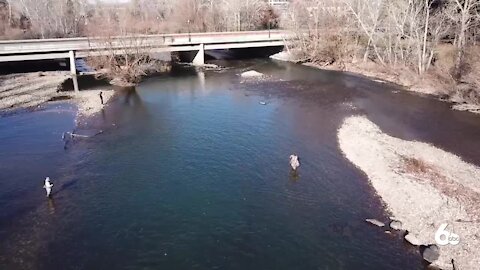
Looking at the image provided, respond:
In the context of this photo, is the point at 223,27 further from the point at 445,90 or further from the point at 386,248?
the point at 386,248

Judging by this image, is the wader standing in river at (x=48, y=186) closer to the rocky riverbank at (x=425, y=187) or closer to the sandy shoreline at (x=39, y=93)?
the sandy shoreline at (x=39, y=93)

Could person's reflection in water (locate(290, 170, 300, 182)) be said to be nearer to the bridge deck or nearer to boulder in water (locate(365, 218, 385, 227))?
boulder in water (locate(365, 218, 385, 227))

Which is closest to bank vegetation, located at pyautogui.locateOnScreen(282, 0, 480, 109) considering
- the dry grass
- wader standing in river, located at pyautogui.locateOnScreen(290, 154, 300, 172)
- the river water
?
the river water

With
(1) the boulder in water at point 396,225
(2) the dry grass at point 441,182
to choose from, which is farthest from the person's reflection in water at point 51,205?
(2) the dry grass at point 441,182

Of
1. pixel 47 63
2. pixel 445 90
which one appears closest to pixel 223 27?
pixel 47 63

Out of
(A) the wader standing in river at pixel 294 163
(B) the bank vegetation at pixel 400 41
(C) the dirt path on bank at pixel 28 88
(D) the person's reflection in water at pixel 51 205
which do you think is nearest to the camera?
(D) the person's reflection in water at pixel 51 205
